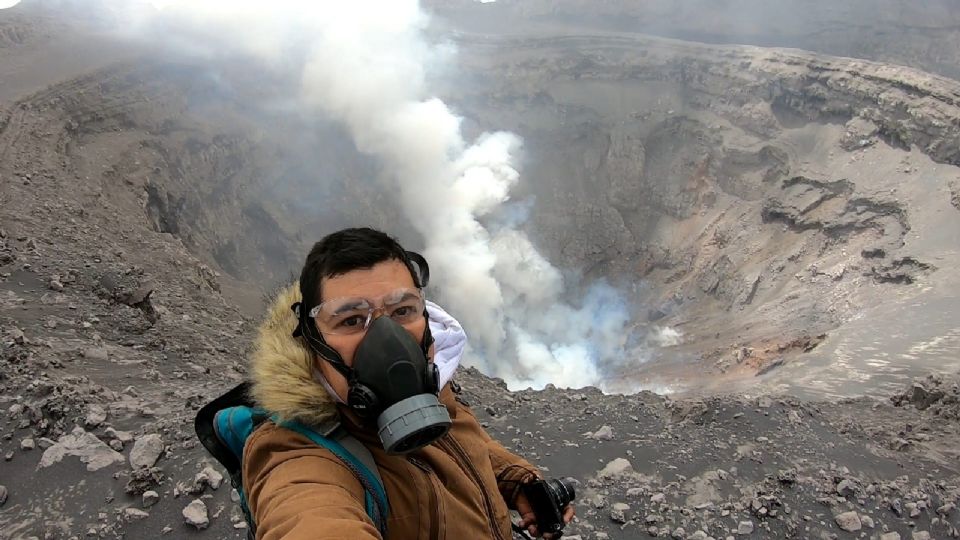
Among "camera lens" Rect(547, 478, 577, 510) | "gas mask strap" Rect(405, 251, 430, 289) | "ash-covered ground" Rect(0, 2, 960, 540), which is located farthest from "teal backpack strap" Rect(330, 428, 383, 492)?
"ash-covered ground" Rect(0, 2, 960, 540)

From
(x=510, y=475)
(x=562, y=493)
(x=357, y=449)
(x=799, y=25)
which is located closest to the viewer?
(x=357, y=449)

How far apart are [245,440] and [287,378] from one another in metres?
0.32

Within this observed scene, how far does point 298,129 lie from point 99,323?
739 inches

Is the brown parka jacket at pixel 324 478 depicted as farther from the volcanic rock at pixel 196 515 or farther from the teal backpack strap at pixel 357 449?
the volcanic rock at pixel 196 515

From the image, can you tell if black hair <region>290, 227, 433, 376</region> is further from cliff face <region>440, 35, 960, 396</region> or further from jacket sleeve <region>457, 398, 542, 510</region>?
cliff face <region>440, 35, 960, 396</region>

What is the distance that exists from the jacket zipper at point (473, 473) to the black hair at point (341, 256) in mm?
588

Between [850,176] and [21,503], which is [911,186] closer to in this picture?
[850,176]

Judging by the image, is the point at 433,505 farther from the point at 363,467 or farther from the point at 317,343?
the point at 317,343

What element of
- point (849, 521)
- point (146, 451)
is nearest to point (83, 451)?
point (146, 451)

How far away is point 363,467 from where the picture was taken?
1.50 metres

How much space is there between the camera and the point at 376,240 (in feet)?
5.74

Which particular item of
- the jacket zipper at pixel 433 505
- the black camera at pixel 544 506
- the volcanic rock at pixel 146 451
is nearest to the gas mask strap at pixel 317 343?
the jacket zipper at pixel 433 505

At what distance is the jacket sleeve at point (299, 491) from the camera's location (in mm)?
1333

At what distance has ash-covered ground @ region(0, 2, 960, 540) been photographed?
15.3 ft
